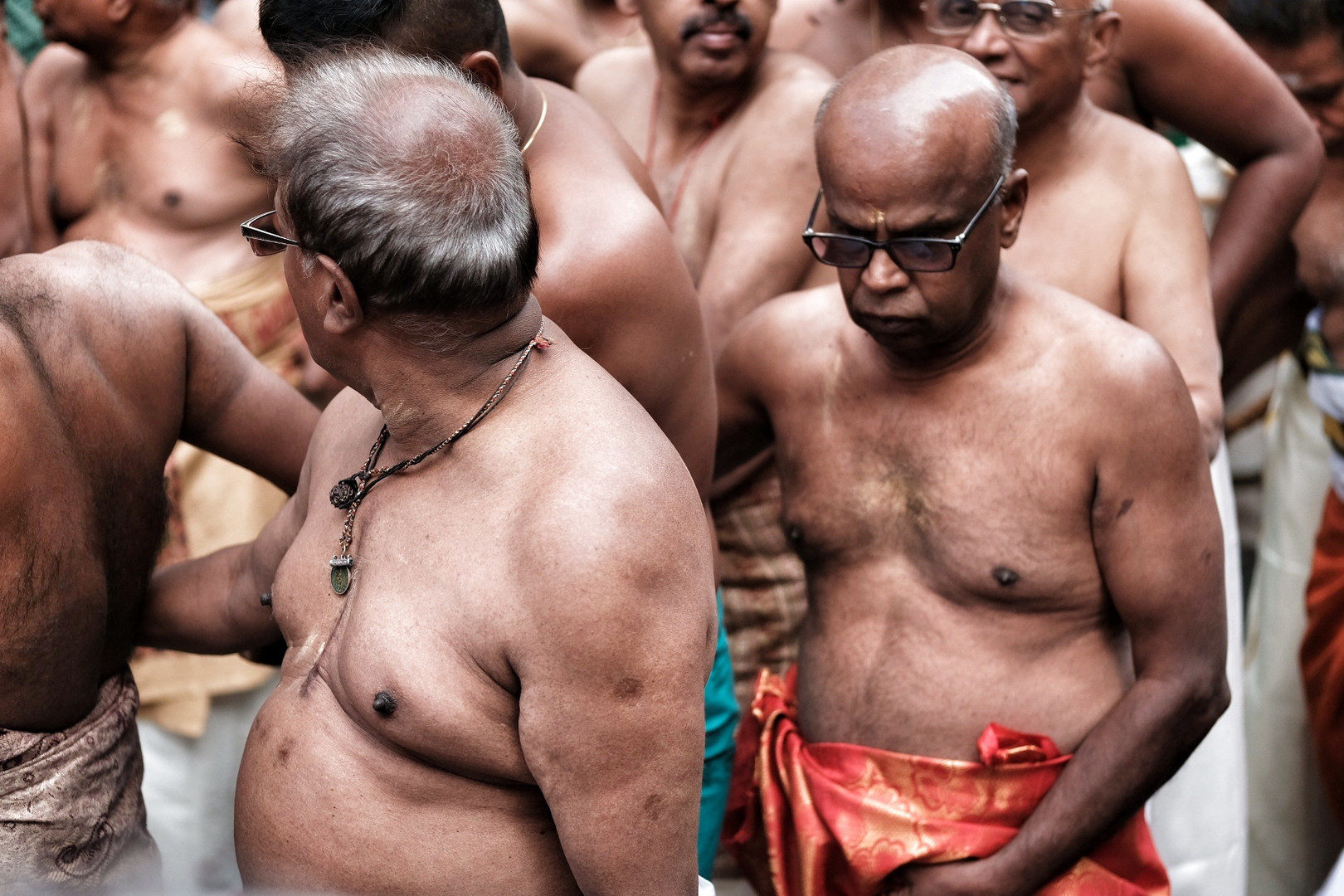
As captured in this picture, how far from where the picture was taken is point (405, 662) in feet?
6.60

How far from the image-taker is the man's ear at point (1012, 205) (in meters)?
2.69

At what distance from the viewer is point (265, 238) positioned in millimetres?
2105

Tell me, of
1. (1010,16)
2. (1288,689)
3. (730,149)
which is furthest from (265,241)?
(1288,689)

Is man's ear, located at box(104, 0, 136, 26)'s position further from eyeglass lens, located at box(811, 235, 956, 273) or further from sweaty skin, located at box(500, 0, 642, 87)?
eyeglass lens, located at box(811, 235, 956, 273)

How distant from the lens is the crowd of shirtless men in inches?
78.0

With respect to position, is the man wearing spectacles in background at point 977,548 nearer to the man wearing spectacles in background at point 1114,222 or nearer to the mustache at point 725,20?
the man wearing spectacles in background at point 1114,222

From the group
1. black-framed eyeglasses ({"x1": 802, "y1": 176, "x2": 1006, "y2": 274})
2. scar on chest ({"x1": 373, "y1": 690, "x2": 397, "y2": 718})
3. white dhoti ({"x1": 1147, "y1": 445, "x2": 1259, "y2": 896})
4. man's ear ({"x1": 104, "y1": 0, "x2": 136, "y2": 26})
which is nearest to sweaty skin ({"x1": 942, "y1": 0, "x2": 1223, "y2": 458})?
white dhoti ({"x1": 1147, "y1": 445, "x2": 1259, "y2": 896})

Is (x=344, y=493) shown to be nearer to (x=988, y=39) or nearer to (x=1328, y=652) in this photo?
(x=988, y=39)

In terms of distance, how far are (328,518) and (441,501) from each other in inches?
11.1

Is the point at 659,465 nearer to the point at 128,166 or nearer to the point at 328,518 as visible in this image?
the point at 328,518

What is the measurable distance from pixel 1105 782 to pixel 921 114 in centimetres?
125

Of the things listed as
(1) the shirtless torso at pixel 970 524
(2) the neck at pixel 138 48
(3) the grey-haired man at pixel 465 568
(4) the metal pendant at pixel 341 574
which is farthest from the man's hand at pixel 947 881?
(2) the neck at pixel 138 48

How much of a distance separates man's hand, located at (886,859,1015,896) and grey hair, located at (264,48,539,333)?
1.34 metres

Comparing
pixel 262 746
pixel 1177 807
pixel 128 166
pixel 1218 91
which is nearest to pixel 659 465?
pixel 262 746
